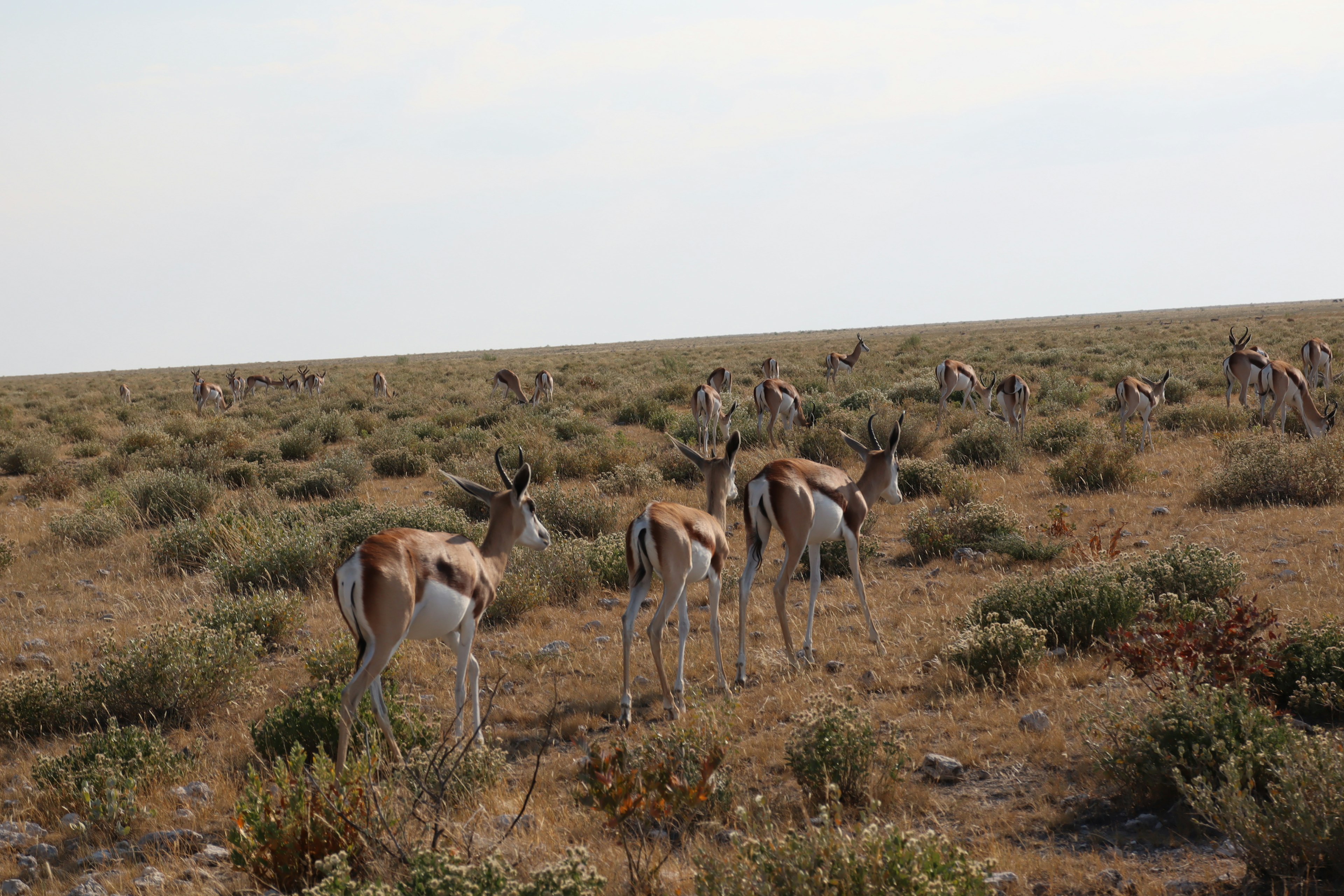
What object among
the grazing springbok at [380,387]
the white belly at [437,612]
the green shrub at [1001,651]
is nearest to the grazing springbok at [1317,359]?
the green shrub at [1001,651]

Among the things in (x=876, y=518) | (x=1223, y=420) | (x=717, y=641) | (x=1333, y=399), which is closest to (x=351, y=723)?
(x=717, y=641)

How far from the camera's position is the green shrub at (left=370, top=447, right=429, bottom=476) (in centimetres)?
1728

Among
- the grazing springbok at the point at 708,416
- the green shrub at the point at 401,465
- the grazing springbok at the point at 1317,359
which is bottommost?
the green shrub at the point at 401,465

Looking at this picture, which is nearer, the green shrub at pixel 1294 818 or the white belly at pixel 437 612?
the green shrub at pixel 1294 818

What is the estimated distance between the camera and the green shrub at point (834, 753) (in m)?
4.70

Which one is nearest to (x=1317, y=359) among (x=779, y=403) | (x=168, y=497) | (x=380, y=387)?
(x=779, y=403)

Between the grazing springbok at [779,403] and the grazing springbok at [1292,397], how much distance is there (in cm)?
934

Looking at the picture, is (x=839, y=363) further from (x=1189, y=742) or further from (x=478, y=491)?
(x=1189, y=742)

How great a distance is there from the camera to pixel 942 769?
5062 mm

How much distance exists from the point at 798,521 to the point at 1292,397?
587 inches

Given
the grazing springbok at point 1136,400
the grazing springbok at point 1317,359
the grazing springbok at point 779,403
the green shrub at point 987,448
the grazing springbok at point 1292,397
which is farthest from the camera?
the grazing springbok at point 1317,359

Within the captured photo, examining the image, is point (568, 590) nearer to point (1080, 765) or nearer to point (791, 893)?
point (1080, 765)

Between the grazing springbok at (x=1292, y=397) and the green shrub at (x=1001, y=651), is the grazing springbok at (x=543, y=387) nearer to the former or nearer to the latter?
the grazing springbok at (x=1292, y=397)

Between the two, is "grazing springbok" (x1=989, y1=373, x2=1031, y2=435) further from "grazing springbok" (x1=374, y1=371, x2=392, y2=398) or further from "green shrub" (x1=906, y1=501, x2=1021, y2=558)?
"grazing springbok" (x1=374, y1=371, x2=392, y2=398)
